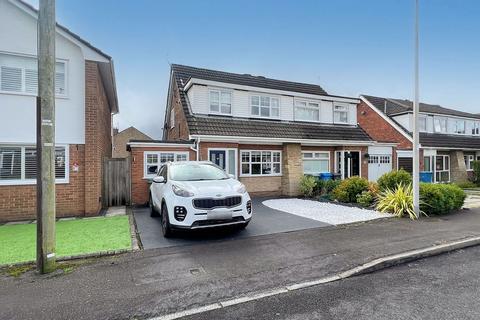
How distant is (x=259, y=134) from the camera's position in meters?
14.0

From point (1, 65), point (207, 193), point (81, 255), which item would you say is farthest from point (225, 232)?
point (1, 65)

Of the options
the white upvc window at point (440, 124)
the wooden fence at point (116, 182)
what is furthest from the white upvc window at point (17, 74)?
the white upvc window at point (440, 124)

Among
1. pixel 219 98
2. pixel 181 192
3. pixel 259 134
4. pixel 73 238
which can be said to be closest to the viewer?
pixel 181 192

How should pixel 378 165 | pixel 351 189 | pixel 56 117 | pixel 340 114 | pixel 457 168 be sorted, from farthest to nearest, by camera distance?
1. pixel 457 168
2. pixel 378 165
3. pixel 340 114
4. pixel 351 189
5. pixel 56 117

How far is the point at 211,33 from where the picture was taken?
1723cm

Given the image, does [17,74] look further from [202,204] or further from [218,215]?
[218,215]

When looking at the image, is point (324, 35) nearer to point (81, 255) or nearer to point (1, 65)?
point (1, 65)

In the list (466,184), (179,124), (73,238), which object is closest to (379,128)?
(466,184)

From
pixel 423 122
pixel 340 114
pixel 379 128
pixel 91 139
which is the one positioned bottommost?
pixel 91 139

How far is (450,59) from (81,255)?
17056 mm

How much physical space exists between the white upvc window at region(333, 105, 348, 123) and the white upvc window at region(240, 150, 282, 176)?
5.29 m

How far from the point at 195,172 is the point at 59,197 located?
203 inches

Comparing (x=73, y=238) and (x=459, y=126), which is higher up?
(x=459, y=126)

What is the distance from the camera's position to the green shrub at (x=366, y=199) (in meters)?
10.9
